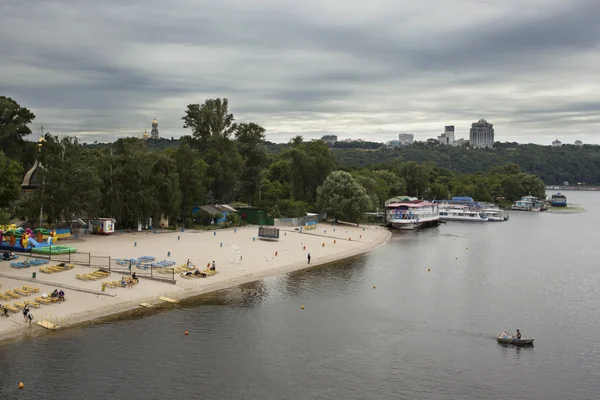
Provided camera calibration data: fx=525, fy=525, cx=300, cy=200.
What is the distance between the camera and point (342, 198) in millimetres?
108250

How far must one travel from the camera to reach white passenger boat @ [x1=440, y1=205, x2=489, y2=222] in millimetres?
149000

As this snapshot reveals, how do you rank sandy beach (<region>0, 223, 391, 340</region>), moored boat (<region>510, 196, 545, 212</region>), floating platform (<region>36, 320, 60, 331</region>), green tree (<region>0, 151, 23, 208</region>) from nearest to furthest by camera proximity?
floating platform (<region>36, 320, 60, 331</region>)
sandy beach (<region>0, 223, 391, 340</region>)
green tree (<region>0, 151, 23, 208</region>)
moored boat (<region>510, 196, 545, 212</region>)

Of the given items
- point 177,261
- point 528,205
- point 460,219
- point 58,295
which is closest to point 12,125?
point 177,261

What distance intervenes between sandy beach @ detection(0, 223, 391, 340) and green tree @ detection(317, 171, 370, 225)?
4.80m

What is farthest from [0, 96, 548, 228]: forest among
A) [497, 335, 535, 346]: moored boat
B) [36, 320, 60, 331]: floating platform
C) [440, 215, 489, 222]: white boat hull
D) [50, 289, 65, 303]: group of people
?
[497, 335, 535, 346]: moored boat

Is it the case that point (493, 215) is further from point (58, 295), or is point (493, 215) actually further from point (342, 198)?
point (58, 295)

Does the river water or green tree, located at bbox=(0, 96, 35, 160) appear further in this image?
green tree, located at bbox=(0, 96, 35, 160)

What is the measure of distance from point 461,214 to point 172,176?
97442 millimetres

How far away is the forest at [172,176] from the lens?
69125 millimetres

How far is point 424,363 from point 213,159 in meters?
74.5

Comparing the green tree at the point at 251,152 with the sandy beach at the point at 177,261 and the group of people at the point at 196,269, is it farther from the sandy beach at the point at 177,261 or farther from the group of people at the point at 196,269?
the group of people at the point at 196,269

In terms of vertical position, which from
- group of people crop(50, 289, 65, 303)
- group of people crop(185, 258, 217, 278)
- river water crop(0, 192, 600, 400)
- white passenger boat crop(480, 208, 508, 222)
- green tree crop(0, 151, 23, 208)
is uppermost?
green tree crop(0, 151, 23, 208)

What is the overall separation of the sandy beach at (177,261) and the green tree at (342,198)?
4797mm

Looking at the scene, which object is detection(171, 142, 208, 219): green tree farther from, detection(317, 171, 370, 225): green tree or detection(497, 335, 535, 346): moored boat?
detection(497, 335, 535, 346): moored boat
